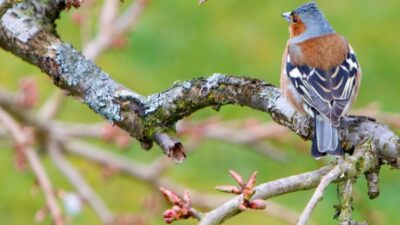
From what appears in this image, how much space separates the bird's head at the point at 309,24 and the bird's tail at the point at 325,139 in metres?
1.37

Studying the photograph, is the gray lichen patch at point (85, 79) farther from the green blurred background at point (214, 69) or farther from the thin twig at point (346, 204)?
the green blurred background at point (214, 69)

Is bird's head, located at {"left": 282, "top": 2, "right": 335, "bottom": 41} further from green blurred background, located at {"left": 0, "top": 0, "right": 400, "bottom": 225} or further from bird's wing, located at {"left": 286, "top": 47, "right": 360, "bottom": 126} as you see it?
green blurred background, located at {"left": 0, "top": 0, "right": 400, "bottom": 225}

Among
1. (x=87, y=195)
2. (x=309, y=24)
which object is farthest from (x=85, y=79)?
(x=87, y=195)

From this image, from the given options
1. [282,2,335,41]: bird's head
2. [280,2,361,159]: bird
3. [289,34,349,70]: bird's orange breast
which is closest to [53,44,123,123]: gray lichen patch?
[280,2,361,159]: bird

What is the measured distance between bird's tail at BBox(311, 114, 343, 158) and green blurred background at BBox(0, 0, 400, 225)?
3965 millimetres

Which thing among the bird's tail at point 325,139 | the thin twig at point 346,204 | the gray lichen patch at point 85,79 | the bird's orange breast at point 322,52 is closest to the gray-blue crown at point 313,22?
the bird's orange breast at point 322,52

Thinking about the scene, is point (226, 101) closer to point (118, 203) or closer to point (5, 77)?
point (118, 203)

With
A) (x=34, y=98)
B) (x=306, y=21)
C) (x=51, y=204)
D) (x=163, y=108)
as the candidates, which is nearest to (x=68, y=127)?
(x=34, y=98)

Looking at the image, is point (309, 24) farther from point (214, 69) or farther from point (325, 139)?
point (214, 69)

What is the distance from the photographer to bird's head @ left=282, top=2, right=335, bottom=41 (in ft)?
16.0

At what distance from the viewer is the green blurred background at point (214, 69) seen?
26.1ft

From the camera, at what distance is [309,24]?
4.94 meters

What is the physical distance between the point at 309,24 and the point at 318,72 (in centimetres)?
62

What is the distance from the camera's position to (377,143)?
2.92 meters
